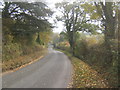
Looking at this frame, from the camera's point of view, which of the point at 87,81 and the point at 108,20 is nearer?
the point at 87,81

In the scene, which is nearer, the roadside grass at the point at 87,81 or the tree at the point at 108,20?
the roadside grass at the point at 87,81

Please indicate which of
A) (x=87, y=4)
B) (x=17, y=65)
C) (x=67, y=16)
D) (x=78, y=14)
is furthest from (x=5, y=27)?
(x=67, y=16)

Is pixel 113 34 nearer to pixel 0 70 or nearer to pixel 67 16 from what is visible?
→ pixel 0 70

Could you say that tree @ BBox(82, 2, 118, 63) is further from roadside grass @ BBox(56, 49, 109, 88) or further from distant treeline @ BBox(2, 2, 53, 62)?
distant treeline @ BBox(2, 2, 53, 62)

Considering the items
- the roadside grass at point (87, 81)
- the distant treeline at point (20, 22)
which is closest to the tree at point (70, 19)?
the distant treeline at point (20, 22)

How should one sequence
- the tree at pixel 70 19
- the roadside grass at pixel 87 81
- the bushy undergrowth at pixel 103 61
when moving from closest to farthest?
1. the bushy undergrowth at pixel 103 61
2. the roadside grass at pixel 87 81
3. the tree at pixel 70 19

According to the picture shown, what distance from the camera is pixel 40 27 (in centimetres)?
1025

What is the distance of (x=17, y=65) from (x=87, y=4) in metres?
8.86

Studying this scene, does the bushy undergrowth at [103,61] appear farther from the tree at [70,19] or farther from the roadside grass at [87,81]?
the tree at [70,19]

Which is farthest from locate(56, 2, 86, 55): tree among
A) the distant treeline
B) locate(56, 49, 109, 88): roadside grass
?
locate(56, 49, 109, 88): roadside grass

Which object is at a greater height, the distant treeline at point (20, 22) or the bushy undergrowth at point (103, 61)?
the distant treeline at point (20, 22)

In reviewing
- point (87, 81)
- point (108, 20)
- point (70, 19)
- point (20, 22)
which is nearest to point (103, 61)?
point (87, 81)

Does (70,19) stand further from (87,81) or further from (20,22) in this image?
(87,81)

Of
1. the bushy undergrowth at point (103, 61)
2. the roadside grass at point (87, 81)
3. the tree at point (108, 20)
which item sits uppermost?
the tree at point (108, 20)
